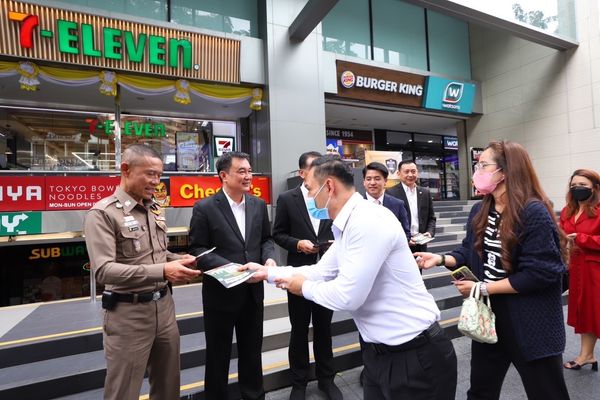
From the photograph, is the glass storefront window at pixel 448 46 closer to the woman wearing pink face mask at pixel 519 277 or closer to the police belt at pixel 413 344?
the woman wearing pink face mask at pixel 519 277

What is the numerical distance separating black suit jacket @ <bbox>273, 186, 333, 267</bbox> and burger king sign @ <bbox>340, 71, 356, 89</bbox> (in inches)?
251

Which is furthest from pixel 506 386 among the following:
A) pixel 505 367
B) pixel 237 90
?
pixel 237 90

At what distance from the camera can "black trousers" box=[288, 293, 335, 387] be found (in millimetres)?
2574

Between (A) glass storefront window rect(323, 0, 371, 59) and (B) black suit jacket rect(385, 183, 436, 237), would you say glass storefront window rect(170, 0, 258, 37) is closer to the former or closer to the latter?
(A) glass storefront window rect(323, 0, 371, 59)

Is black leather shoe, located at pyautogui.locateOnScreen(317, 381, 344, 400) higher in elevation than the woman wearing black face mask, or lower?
lower

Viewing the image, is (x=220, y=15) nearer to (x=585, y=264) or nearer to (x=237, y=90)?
(x=237, y=90)

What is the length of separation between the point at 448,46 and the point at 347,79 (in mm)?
4761

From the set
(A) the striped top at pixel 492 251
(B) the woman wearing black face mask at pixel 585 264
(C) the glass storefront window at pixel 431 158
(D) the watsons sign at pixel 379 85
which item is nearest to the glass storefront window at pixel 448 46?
(D) the watsons sign at pixel 379 85

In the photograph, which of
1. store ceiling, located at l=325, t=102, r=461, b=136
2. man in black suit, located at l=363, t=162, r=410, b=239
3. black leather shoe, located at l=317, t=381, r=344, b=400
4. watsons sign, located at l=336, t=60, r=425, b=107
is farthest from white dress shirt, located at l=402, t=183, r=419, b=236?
store ceiling, located at l=325, t=102, r=461, b=136

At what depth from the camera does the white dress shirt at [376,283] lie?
131cm

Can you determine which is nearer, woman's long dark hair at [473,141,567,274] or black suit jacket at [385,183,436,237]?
woman's long dark hair at [473,141,567,274]

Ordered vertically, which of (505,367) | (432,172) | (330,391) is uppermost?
(432,172)

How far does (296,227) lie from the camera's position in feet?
9.22

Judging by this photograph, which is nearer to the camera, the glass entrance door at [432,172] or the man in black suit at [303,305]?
the man in black suit at [303,305]
